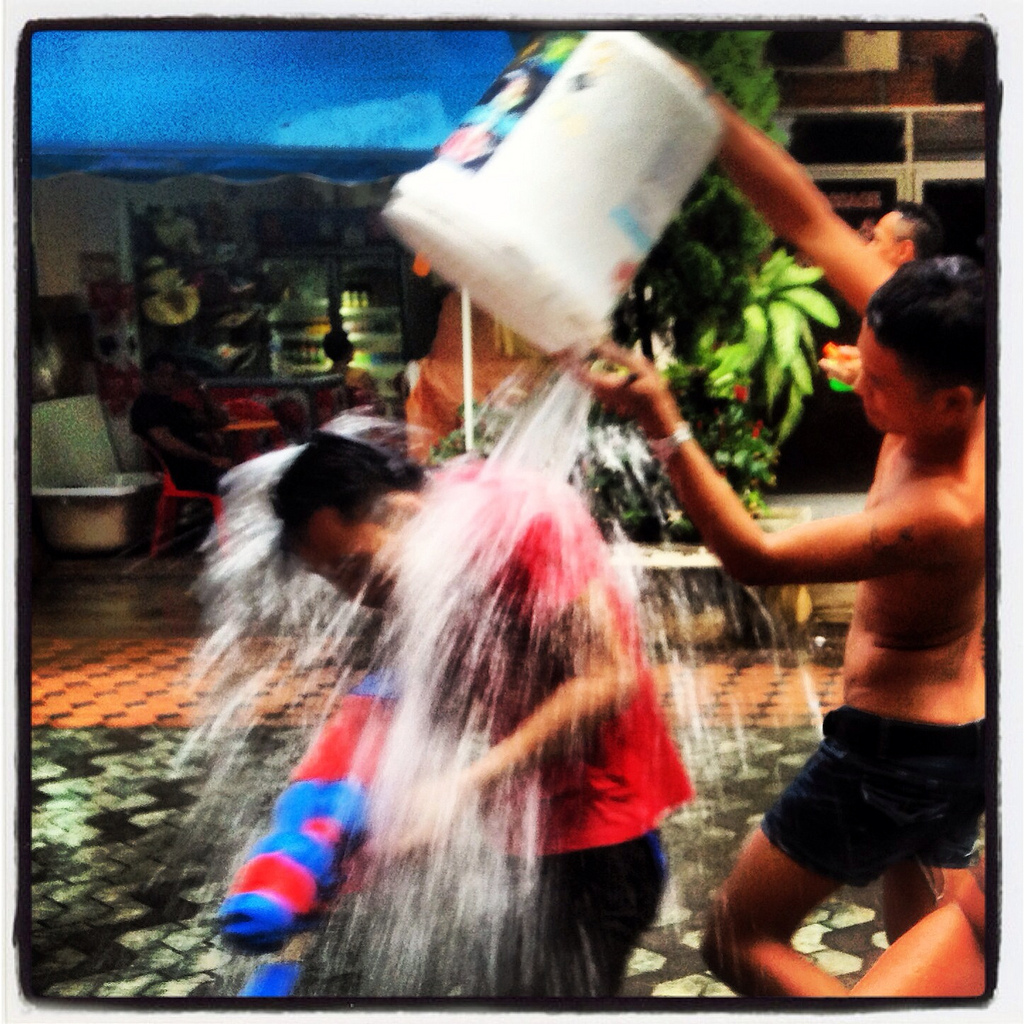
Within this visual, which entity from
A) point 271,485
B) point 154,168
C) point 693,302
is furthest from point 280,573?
point 693,302

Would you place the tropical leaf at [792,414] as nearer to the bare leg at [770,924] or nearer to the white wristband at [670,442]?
the white wristband at [670,442]

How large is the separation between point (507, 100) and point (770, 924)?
186 cm

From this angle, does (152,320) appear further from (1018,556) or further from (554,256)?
(1018,556)

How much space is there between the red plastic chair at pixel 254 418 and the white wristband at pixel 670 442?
0.82 meters

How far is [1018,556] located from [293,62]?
192 cm

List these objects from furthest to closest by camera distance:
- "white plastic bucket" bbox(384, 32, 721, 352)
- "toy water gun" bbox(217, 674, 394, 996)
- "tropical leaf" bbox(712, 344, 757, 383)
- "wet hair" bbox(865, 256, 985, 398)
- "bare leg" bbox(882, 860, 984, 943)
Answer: "tropical leaf" bbox(712, 344, 757, 383), "bare leg" bbox(882, 860, 984, 943), "wet hair" bbox(865, 256, 985, 398), "toy water gun" bbox(217, 674, 394, 996), "white plastic bucket" bbox(384, 32, 721, 352)

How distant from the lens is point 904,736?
264 centimetres

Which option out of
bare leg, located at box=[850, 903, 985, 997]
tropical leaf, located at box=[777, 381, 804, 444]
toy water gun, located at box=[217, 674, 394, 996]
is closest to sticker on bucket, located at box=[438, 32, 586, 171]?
tropical leaf, located at box=[777, 381, 804, 444]

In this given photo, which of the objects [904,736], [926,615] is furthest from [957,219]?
[904,736]

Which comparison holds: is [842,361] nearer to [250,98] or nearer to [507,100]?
[507,100]

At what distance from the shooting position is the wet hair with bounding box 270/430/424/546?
2615mm

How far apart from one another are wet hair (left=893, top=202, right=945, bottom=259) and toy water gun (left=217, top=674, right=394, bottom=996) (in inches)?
60.1

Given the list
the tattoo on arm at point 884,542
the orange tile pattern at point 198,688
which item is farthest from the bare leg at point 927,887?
the tattoo on arm at point 884,542

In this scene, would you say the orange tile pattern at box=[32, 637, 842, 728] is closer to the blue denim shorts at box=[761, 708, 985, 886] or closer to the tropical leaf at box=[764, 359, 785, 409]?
the blue denim shorts at box=[761, 708, 985, 886]
